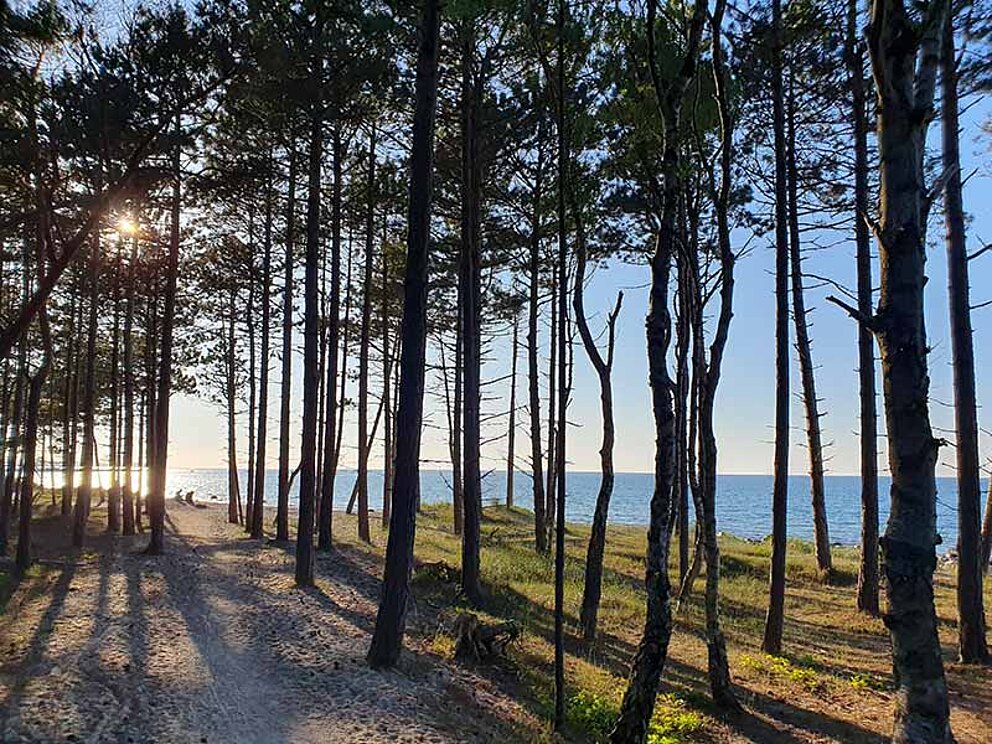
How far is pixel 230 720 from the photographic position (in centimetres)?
631

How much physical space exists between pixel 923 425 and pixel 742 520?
5379 cm

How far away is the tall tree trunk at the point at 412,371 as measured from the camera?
8.08 m

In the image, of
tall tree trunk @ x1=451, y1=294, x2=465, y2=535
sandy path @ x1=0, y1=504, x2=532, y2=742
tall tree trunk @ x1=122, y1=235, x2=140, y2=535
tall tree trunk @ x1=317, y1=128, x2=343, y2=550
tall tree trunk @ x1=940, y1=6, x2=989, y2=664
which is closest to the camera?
sandy path @ x1=0, y1=504, x2=532, y2=742

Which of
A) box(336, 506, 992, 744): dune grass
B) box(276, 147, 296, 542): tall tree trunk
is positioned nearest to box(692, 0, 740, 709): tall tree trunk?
box(336, 506, 992, 744): dune grass

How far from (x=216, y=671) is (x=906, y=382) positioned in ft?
24.5

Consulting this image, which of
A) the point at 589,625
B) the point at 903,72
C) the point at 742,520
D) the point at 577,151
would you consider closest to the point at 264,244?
the point at 577,151

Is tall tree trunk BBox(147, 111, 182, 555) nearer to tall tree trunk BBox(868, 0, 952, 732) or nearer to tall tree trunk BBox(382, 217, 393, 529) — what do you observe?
tall tree trunk BBox(382, 217, 393, 529)

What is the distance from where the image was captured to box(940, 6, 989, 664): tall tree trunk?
30.0ft

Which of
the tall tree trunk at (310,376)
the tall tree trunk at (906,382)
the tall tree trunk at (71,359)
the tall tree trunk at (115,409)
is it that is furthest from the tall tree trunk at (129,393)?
the tall tree trunk at (906,382)

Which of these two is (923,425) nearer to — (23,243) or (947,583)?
(947,583)

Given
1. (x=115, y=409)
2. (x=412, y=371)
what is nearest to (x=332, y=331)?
(x=412, y=371)

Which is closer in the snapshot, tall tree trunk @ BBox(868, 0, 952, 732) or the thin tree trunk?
tall tree trunk @ BBox(868, 0, 952, 732)

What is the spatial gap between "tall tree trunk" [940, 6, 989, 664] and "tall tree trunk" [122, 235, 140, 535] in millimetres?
16779

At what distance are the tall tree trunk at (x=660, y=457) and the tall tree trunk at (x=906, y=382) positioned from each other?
97.3 inches
